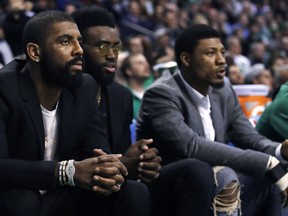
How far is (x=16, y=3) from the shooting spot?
27.8ft

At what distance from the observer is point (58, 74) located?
3654mm

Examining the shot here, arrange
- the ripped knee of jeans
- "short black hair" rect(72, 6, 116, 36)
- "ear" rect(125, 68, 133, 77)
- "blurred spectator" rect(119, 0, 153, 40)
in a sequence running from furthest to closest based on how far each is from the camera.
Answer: "blurred spectator" rect(119, 0, 153, 40) < "ear" rect(125, 68, 133, 77) < "short black hair" rect(72, 6, 116, 36) < the ripped knee of jeans

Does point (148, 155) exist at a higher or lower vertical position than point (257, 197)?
higher

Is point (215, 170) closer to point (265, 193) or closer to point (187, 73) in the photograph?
point (265, 193)

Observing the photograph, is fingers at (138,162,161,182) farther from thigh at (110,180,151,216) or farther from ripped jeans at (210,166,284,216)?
ripped jeans at (210,166,284,216)

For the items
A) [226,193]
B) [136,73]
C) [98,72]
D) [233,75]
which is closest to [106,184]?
[226,193]

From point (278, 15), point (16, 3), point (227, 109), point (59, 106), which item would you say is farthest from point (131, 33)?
point (59, 106)

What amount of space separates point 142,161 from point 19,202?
0.74 m

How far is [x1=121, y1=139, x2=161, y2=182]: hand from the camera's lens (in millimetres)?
3676

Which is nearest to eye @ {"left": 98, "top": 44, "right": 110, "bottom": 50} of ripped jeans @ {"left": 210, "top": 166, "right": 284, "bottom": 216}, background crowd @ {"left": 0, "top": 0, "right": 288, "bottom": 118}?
ripped jeans @ {"left": 210, "top": 166, "right": 284, "bottom": 216}

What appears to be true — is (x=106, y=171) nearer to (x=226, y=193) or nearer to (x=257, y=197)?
(x=226, y=193)

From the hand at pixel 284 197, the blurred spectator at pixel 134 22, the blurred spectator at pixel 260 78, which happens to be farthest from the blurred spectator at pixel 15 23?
the blurred spectator at pixel 134 22

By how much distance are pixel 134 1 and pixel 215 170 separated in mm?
11177

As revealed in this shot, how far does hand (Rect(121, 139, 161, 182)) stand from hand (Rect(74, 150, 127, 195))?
335 millimetres
